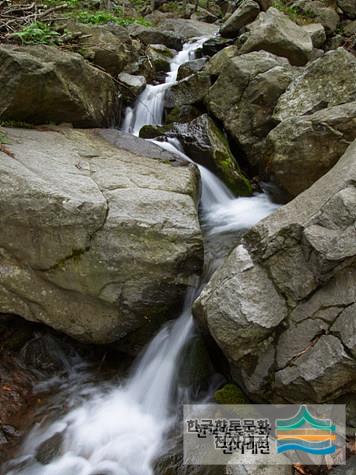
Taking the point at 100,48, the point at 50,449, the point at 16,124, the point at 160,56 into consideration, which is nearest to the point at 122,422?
the point at 50,449

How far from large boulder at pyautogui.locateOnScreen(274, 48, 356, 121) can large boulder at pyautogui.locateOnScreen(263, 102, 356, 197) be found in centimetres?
61

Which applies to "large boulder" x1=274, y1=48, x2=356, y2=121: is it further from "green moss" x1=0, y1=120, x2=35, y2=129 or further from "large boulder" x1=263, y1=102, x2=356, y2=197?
"green moss" x1=0, y1=120, x2=35, y2=129

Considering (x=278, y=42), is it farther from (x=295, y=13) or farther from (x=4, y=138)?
(x=4, y=138)

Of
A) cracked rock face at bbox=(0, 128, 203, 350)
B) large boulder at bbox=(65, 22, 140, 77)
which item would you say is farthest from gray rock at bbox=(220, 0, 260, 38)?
cracked rock face at bbox=(0, 128, 203, 350)

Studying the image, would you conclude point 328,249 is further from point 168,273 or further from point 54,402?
point 54,402

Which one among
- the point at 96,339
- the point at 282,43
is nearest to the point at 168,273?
the point at 96,339

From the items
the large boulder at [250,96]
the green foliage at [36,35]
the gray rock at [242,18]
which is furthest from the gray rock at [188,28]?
the green foliage at [36,35]

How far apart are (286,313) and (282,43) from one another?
7579mm

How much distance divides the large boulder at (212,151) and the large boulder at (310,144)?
87cm

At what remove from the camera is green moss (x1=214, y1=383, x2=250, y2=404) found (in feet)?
12.9

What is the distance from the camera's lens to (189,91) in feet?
29.0

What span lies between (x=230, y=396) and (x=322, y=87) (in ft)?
17.1

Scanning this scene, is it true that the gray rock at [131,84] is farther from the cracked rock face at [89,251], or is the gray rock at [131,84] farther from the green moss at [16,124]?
the cracked rock face at [89,251]

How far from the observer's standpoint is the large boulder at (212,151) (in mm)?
6832
